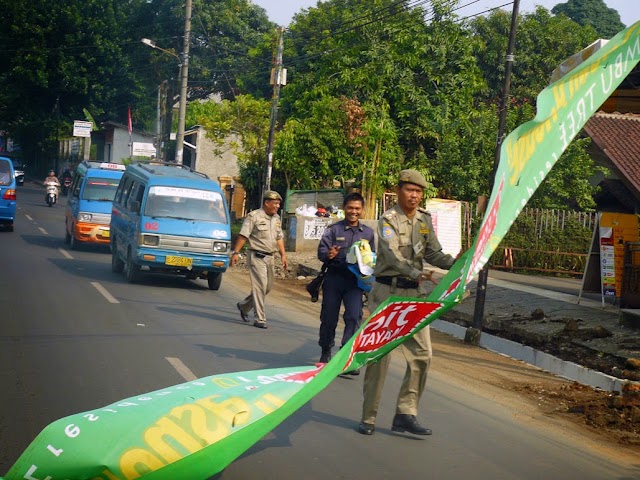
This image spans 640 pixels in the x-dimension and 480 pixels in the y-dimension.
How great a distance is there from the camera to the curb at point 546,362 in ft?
32.8

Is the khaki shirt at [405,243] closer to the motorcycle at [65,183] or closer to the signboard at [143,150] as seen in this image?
the signboard at [143,150]

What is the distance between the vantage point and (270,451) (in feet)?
20.5

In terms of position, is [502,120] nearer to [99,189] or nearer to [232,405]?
[232,405]

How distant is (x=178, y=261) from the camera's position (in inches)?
642

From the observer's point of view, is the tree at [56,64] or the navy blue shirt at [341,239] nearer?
the navy blue shirt at [341,239]

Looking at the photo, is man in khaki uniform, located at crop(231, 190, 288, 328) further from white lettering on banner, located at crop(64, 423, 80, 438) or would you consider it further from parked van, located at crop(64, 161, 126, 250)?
parked van, located at crop(64, 161, 126, 250)

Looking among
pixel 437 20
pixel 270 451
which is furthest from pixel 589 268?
pixel 437 20

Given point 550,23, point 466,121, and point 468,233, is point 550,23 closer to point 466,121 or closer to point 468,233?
point 466,121

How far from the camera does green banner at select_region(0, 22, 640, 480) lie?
4383mm

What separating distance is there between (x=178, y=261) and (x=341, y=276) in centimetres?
745

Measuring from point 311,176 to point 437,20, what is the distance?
26.6ft

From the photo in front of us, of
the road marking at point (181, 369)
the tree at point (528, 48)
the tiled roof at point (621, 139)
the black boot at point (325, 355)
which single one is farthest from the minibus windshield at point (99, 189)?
the tree at point (528, 48)

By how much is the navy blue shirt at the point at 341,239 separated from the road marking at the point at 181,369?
5.84 ft

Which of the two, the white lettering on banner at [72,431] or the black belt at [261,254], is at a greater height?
the black belt at [261,254]
